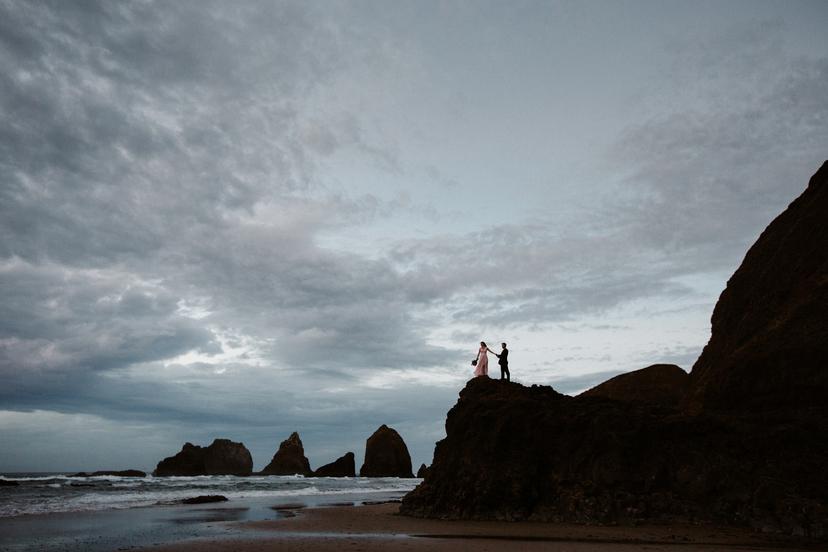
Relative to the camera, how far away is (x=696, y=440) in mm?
19922

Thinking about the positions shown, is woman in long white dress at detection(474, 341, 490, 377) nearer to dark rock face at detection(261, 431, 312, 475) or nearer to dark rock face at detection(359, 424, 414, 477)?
dark rock face at detection(359, 424, 414, 477)

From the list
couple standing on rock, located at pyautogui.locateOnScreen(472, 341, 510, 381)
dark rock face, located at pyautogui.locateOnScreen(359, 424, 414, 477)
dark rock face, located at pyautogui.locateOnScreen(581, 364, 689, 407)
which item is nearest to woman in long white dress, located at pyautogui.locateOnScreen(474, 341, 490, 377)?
couple standing on rock, located at pyautogui.locateOnScreen(472, 341, 510, 381)

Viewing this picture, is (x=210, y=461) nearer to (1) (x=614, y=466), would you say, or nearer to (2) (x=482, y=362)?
(2) (x=482, y=362)

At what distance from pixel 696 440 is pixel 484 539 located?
909 centimetres

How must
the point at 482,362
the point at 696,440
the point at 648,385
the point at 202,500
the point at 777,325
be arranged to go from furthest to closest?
the point at 648,385 → the point at 202,500 → the point at 482,362 → the point at 777,325 → the point at 696,440

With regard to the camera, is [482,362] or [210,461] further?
[210,461]

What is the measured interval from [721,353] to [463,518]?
1607 centimetres

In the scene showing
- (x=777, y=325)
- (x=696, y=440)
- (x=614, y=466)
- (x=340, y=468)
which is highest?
(x=777, y=325)

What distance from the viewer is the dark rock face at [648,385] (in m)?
42.5

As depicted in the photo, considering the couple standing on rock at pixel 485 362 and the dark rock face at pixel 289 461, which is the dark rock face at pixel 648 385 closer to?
the couple standing on rock at pixel 485 362

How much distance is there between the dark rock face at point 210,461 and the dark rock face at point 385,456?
33.3m

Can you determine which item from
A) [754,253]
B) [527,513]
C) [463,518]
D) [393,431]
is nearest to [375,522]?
[463,518]

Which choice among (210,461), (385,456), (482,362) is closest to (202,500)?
(482,362)

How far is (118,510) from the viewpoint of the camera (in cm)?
3011
